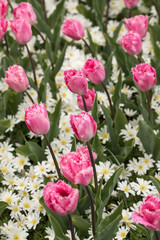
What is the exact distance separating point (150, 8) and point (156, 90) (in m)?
1.20

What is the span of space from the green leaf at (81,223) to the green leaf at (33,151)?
0.52 meters

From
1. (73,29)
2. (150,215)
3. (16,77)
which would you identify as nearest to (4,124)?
(16,77)

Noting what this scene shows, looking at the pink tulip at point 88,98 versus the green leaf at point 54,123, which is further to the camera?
the green leaf at point 54,123

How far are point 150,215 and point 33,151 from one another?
963 millimetres

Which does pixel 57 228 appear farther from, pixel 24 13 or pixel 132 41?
pixel 24 13

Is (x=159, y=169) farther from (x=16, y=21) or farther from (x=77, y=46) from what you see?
(x=77, y=46)

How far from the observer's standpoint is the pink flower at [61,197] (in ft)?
4.22

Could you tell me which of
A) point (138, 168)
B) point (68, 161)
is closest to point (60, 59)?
point (138, 168)

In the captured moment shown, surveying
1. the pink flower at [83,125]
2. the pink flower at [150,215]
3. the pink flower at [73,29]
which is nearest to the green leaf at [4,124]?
the pink flower at [73,29]

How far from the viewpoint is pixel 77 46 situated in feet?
10.2

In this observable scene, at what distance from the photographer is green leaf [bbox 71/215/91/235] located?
5.54 feet

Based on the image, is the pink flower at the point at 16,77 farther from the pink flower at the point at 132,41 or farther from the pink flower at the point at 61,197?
the pink flower at the point at 61,197

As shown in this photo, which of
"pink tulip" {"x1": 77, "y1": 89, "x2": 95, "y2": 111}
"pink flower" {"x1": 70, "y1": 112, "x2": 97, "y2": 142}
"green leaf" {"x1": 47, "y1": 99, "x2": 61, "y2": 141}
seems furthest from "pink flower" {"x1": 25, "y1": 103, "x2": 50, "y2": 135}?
"green leaf" {"x1": 47, "y1": 99, "x2": 61, "y2": 141}

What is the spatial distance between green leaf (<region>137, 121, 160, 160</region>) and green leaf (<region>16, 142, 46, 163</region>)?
0.54 m
